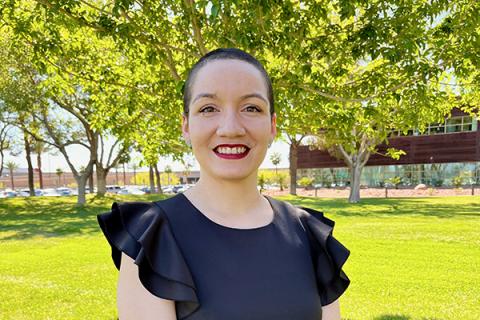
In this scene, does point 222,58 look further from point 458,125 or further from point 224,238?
point 458,125

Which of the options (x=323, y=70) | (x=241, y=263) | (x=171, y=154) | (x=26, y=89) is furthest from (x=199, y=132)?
(x=26, y=89)

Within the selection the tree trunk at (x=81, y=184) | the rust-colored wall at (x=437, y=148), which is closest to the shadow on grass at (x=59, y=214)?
the tree trunk at (x=81, y=184)

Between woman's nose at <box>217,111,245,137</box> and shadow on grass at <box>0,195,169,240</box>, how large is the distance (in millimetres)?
13946

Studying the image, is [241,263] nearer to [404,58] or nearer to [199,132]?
[199,132]

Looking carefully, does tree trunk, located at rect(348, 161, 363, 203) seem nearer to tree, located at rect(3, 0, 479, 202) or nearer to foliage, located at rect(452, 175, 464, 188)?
foliage, located at rect(452, 175, 464, 188)

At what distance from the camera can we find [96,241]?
40.5 ft

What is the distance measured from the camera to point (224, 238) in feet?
4.91

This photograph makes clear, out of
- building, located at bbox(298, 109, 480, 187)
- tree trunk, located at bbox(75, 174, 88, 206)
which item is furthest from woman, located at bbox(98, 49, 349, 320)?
building, located at bbox(298, 109, 480, 187)

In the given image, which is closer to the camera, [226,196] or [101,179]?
[226,196]

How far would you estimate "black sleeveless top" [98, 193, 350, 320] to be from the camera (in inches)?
53.7

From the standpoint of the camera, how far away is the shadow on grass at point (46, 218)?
14.6 metres

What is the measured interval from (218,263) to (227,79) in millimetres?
694

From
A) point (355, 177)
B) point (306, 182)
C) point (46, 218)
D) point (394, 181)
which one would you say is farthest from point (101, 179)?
point (394, 181)

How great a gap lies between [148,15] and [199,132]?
137 inches
